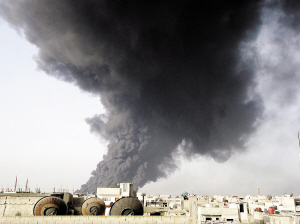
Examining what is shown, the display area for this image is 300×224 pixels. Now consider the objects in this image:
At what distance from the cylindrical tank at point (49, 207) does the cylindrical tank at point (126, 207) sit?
29.6 feet

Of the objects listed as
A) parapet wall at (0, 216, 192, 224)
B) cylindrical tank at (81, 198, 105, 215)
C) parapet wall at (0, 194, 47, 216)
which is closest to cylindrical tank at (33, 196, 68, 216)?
parapet wall at (0, 216, 192, 224)

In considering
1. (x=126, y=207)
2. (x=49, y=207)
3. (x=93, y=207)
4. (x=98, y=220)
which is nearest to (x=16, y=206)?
Result: (x=49, y=207)

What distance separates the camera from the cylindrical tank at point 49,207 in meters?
41.9

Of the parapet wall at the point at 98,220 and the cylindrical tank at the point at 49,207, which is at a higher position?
the cylindrical tank at the point at 49,207

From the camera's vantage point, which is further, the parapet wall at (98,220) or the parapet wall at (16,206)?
the parapet wall at (16,206)

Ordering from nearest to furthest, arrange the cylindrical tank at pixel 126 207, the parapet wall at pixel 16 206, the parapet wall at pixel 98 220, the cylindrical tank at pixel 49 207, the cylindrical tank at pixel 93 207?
the parapet wall at pixel 98 220 < the cylindrical tank at pixel 49 207 < the cylindrical tank at pixel 126 207 < the parapet wall at pixel 16 206 < the cylindrical tank at pixel 93 207

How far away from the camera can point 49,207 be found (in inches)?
1679

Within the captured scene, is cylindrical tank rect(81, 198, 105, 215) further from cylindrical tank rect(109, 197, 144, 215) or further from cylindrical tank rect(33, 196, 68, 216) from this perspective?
cylindrical tank rect(33, 196, 68, 216)

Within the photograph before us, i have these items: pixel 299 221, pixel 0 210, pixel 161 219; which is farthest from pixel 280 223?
A: pixel 0 210

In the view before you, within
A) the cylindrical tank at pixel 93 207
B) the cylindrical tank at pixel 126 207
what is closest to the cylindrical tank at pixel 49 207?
the cylindrical tank at pixel 93 207

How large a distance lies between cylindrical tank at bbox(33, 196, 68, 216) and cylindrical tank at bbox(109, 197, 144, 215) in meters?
9.01

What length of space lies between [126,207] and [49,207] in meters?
13.8

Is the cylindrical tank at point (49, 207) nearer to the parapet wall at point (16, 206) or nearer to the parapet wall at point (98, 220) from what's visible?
the parapet wall at point (98, 220)

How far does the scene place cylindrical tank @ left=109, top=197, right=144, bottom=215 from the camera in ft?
146
